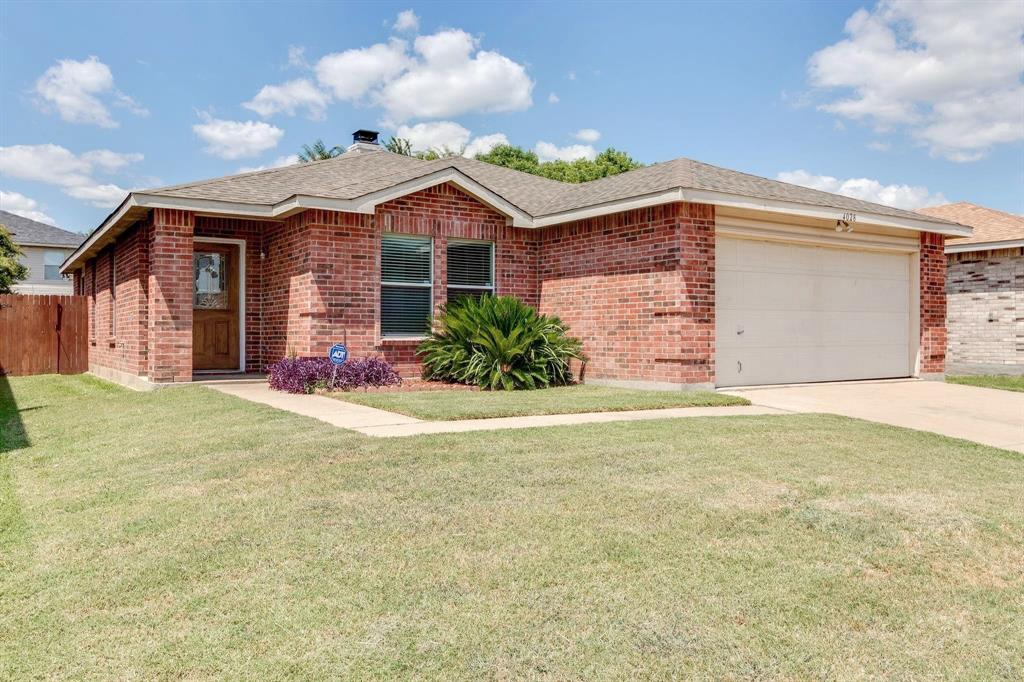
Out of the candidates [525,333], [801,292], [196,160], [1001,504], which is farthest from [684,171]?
[196,160]

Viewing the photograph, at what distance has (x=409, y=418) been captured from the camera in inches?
304

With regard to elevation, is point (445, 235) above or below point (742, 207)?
below

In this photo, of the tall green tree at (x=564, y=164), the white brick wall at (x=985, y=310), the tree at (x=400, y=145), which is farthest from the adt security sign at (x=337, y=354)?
the tree at (x=400, y=145)

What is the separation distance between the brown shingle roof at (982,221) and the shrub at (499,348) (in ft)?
34.1

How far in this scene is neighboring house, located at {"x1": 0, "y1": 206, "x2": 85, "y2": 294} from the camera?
3447cm

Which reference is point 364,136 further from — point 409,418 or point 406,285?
point 409,418

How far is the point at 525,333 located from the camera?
37.1 feet

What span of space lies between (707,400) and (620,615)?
6.58 metres

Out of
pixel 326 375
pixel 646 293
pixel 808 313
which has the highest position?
pixel 646 293

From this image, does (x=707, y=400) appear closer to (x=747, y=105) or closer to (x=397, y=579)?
(x=397, y=579)

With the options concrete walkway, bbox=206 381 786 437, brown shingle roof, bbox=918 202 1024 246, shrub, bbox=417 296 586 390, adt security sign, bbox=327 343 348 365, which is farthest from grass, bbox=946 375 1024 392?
adt security sign, bbox=327 343 348 365

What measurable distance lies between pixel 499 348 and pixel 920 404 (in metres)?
5.85

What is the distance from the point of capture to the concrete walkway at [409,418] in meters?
7.05

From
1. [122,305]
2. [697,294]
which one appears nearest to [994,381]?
[697,294]
